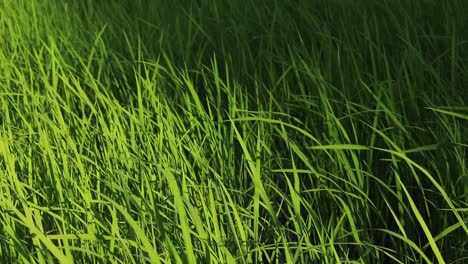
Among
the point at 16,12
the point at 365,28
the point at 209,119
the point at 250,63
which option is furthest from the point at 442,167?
the point at 16,12

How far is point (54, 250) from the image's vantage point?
2.85 ft

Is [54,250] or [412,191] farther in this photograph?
[412,191]

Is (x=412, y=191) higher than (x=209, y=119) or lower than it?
lower

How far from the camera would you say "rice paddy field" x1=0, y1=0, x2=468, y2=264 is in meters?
1.06

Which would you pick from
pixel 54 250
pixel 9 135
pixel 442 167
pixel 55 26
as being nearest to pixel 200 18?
pixel 55 26

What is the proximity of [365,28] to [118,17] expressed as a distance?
825 mm

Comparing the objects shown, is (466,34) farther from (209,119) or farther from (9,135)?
(9,135)

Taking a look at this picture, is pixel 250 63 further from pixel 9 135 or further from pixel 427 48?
pixel 9 135

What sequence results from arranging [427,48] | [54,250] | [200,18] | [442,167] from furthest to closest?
[200,18]
[427,48]
[442,167]
[54,250]

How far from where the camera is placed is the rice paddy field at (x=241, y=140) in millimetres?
1058

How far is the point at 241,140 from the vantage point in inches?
43.9

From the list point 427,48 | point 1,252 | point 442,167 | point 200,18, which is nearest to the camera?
point 1,252

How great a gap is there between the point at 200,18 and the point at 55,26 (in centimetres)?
43

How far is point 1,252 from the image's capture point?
111cm
